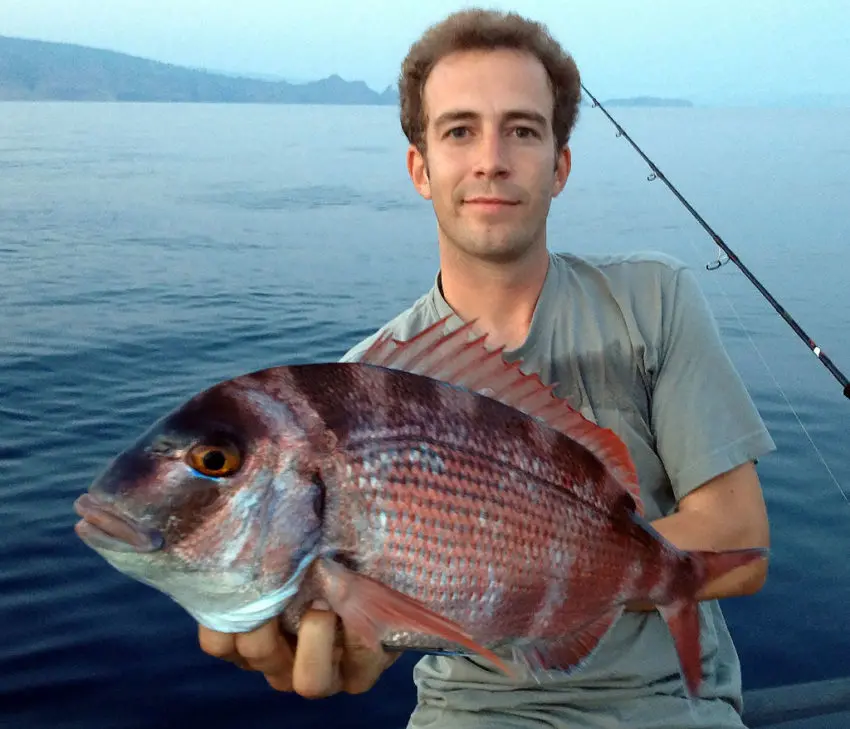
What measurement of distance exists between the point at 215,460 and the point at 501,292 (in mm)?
1594

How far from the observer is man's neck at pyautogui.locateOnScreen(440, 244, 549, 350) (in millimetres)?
3031

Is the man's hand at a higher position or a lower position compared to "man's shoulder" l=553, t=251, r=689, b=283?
lower

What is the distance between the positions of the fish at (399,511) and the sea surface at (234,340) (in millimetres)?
3764

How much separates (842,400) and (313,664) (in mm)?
9259

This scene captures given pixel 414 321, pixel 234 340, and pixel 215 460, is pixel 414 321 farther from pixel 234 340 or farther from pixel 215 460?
pixel 234 340

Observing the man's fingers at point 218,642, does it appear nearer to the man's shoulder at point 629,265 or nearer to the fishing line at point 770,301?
the man's shoulder at point 629,265

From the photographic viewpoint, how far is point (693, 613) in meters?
2.21

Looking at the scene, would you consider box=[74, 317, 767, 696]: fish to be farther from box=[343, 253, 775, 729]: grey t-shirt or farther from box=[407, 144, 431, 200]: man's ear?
box=[407, 144, 431, 200]: man's ear

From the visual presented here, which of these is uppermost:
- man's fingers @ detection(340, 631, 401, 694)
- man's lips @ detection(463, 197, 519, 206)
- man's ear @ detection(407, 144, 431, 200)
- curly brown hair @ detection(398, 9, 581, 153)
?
curly brown hair @ detection(398, 9, 581, 153)

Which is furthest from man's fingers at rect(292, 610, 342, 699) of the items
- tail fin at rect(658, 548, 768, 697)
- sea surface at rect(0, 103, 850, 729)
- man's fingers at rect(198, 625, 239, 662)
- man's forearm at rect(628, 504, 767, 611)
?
sea surface at rect(0, 103, 850, 729)

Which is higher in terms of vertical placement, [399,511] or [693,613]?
[399,511]

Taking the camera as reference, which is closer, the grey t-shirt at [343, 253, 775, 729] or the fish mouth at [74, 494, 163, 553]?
the fish mouth at [74, 494, 163, 553]

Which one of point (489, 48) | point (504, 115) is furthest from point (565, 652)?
point (489, 48)

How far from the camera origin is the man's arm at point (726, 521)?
101 inches
